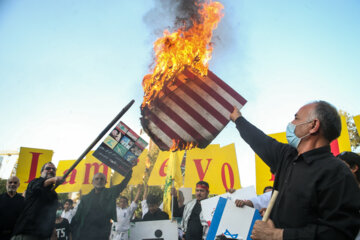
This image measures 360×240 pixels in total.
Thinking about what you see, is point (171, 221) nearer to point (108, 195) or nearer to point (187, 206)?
point (187, 206)

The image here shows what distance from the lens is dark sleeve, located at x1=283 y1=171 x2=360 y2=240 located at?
1.60 metres

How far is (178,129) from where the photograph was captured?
201 inches

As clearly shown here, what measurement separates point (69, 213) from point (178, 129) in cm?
620

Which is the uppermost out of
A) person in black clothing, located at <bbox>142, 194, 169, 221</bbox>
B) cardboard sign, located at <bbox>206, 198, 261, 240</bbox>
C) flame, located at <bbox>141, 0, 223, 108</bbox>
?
flame, located at <bbox>141, 0, 223, 108</bbox>

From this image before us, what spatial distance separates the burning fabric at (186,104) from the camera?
201 inches

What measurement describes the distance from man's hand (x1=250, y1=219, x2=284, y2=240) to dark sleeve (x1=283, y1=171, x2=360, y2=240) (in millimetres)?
77

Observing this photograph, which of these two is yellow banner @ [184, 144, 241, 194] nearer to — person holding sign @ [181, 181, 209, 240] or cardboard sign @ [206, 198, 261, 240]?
person holding sign @ [181, 181, 209, 240]

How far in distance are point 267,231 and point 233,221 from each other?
1.15 meters

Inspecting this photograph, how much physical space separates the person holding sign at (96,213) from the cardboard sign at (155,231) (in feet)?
1.72

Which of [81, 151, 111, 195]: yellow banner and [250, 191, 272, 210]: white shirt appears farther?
[81, 151, 111, 195]: yellow banner

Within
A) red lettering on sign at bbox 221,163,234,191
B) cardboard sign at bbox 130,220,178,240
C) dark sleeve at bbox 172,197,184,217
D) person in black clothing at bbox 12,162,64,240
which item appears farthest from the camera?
red lettering on sign at bbox 221,163,234,191

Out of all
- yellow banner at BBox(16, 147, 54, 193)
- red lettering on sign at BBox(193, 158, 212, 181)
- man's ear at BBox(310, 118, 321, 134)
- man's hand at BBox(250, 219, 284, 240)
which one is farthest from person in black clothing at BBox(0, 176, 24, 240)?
man's ear at BBox(310, 118, 321, 134)

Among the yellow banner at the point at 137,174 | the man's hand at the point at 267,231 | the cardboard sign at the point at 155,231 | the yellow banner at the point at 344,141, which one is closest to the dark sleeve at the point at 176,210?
the cardboard sign at the point at 155,231

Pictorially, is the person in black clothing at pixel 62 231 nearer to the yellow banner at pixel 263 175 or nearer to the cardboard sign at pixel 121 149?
the cardboard sign at pixel 121 149
